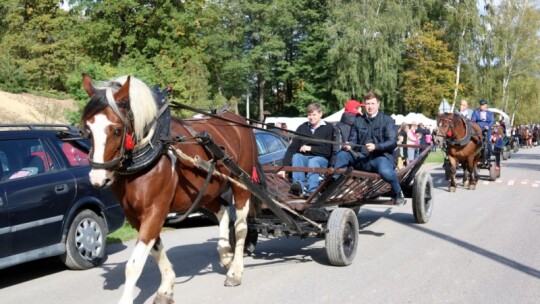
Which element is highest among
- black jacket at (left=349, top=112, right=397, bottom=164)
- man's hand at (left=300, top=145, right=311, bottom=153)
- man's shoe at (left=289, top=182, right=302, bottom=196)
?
black jacket at (left=349, top=112, right=397, bottom=164)

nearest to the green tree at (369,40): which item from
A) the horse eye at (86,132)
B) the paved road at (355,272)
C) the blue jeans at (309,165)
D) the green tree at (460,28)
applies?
the green tree at (460,28)

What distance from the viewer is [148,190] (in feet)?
17.8

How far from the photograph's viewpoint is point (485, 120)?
18.1 m

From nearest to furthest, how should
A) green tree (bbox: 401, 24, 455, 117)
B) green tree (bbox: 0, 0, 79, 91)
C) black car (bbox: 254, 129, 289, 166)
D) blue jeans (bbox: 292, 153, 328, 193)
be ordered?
blue jeans (bbox: 292, 153, 328, 193) < black car (bbox: 254, 129, 289, 166) < green tree (bbox: 0, 0, 79, 91) < green tree (bbox: 401, 24, 455, 117)

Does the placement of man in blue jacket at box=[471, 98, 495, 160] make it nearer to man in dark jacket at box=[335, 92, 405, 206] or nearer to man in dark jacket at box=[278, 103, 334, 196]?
man in dark jacket at box=[335, 92, 405, 206]

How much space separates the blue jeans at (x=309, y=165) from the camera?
338 inches

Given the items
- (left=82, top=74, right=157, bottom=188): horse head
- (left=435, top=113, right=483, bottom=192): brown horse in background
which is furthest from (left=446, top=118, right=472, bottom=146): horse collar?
(left=82, top=74, right=157, bottom=188): horse head

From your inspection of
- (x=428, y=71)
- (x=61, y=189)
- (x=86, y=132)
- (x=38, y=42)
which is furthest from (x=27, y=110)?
(x=86, y=132)

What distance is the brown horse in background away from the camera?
52.0 ft

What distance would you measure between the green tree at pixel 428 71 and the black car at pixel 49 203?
44169 mm

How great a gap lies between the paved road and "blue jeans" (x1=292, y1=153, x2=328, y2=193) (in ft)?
3.10

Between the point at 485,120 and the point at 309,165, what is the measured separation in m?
11.0

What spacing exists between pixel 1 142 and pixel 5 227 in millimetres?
1052

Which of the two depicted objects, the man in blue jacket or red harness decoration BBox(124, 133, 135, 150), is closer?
red harness decoration BBox(124, 133, 135, 150)
